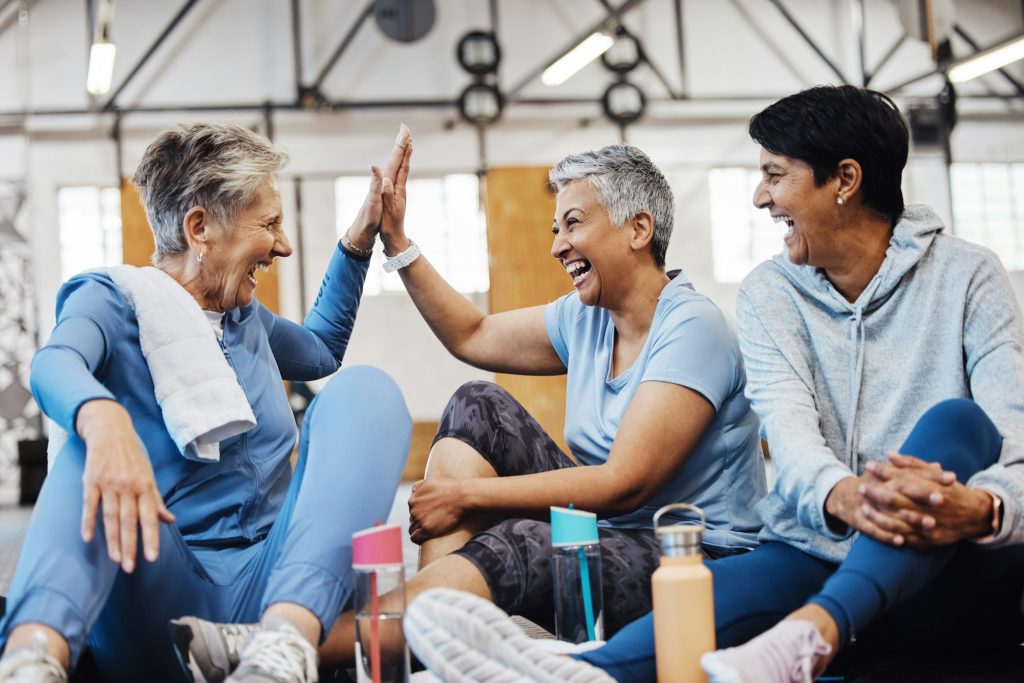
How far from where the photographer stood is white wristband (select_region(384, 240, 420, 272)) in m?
2.49

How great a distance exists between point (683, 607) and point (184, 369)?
83 centimetres

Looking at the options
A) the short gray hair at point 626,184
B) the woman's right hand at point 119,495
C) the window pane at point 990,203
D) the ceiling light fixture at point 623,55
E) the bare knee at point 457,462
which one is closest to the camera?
the woman's right hand at point 119,495

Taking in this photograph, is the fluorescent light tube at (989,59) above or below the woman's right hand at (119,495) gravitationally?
above

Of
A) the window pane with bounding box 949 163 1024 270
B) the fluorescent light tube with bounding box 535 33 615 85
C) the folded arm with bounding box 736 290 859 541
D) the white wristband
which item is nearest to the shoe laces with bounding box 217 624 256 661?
the folded arm with bounding box 736 290 859 541

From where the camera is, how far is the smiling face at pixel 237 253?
189 centimetres

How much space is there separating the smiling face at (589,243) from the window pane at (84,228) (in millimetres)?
7850

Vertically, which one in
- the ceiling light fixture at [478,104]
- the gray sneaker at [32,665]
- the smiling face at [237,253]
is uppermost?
the ceiling light fixture at [478,104]

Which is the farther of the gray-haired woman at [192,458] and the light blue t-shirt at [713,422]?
the light blue t-shirt at [713,422]

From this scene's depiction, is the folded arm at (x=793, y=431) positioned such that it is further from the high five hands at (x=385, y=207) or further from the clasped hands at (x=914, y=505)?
the high five hands at (x=385, y=207)

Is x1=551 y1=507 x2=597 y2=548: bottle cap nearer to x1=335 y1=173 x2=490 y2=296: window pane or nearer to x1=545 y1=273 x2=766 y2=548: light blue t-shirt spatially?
x1=545 y1=273 x2=766 y2=548: light blue t-shirt

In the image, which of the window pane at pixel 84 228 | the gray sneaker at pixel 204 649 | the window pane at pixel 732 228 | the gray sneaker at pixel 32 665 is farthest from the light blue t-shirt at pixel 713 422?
the window pane at pixel 732 228

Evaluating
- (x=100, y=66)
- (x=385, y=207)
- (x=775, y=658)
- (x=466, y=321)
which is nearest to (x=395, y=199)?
(x=385, y=207)

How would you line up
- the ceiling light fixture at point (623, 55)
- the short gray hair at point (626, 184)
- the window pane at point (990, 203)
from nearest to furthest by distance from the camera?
the short gray hair at point (626, 184), the ceiling light fixture at point (623, 55), the window pane at point (990, 203)

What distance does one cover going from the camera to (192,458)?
1692 millimetres
